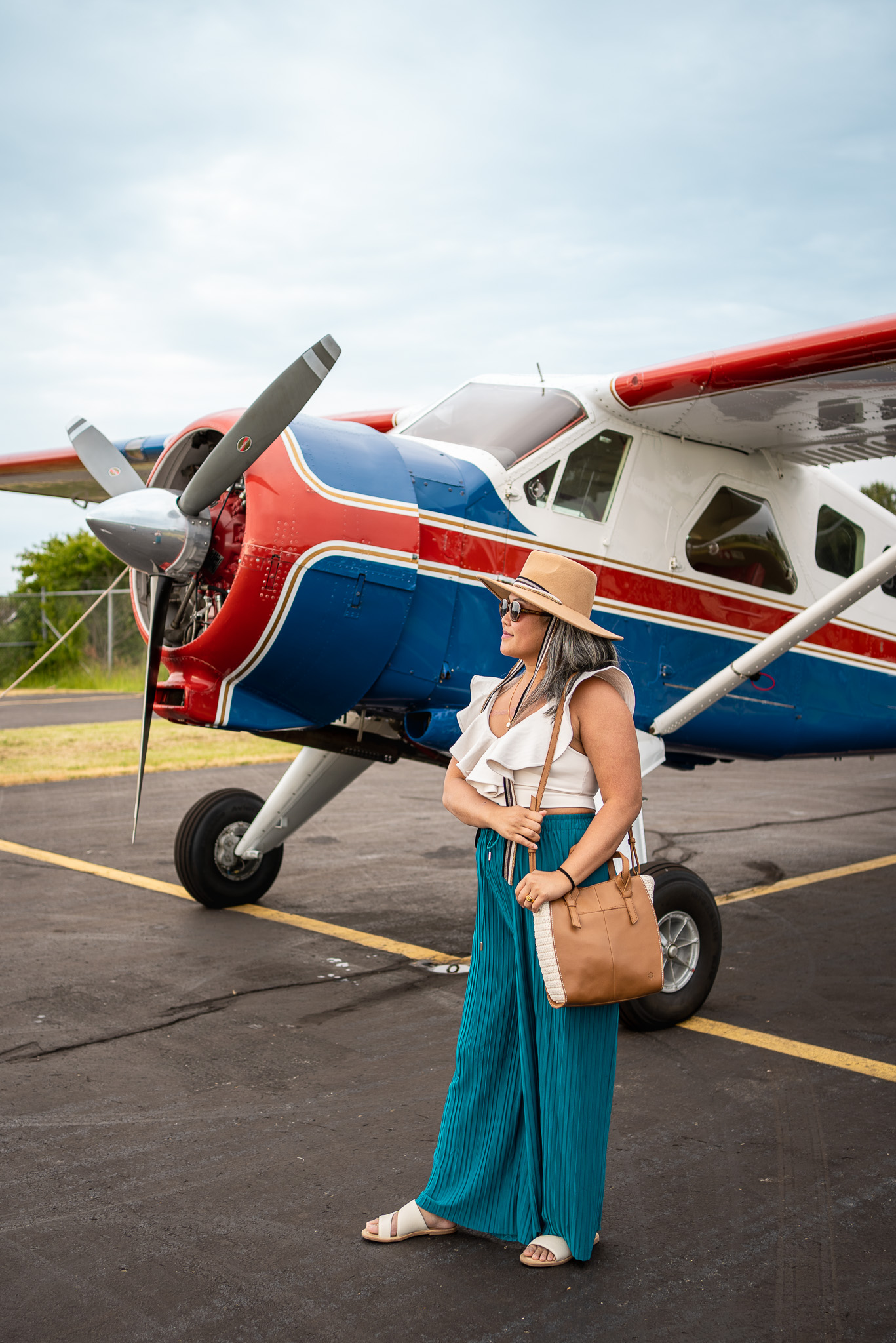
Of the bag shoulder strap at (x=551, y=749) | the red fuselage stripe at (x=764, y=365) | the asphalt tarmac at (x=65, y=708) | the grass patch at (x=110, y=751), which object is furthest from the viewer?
the asphalt tarmac at (x=65, y=708)

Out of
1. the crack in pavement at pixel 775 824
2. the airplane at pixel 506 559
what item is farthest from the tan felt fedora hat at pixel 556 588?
the crack in pavement at pixel 775 824

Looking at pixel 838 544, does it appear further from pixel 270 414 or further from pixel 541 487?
pixel 270 414

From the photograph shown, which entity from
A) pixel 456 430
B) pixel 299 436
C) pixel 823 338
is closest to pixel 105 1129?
pixel 299 436

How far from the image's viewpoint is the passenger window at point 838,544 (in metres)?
6.59

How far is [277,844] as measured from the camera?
6.65 m

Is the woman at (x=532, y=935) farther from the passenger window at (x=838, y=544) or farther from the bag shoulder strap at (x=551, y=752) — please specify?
the passenger window at (x=838, y=544)

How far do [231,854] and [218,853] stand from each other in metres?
0.09

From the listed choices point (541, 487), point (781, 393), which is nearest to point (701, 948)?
point (541, 487)

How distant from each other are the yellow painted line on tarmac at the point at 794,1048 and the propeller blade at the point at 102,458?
355cm

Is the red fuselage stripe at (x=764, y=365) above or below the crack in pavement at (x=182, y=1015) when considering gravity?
above

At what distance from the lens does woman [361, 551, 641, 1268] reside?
278 cm

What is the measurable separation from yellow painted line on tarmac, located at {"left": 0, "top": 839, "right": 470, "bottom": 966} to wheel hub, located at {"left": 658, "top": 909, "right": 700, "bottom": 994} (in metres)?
1.24

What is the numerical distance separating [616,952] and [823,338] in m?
3.48

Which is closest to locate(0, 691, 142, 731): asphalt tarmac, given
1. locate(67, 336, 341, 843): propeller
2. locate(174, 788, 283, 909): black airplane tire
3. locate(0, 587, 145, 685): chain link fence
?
locate(0, 587, 145, 685): chain link fence
